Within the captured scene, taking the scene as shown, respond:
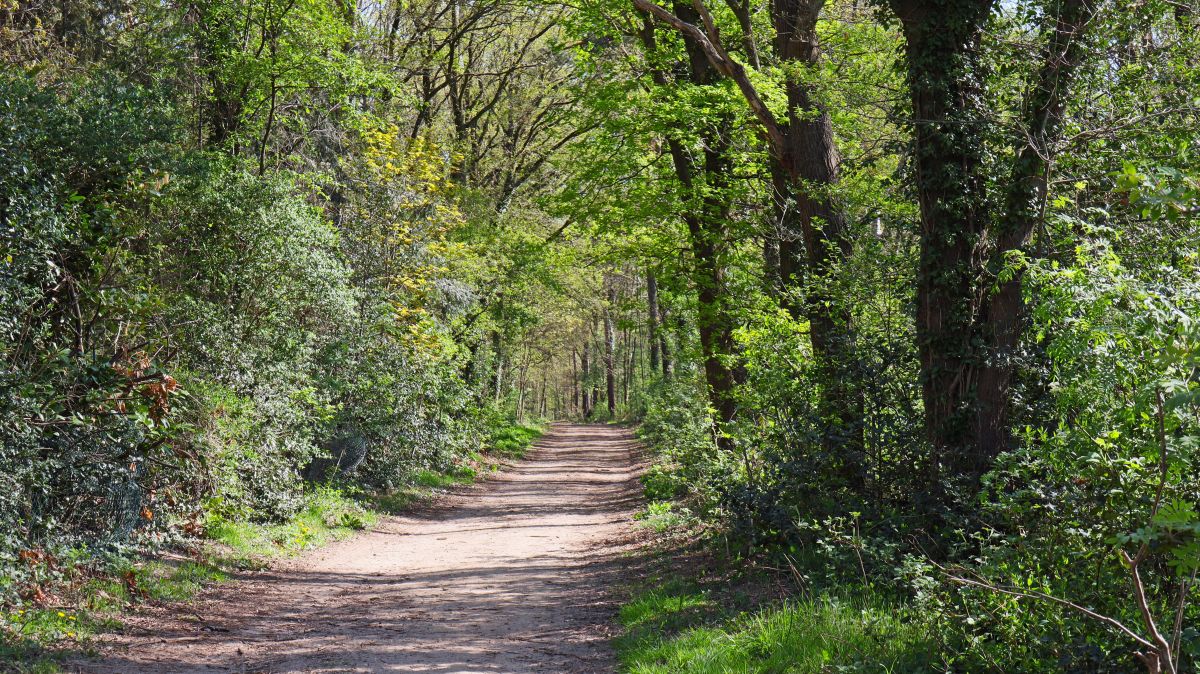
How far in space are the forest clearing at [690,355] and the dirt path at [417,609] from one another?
0.22 ft

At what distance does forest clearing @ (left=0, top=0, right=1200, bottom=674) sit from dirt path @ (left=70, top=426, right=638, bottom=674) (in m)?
0.07

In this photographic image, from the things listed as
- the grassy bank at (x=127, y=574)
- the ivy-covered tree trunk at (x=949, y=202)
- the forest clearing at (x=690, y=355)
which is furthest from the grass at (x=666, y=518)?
the ivy-covered tree trunk at (x=949, y=202)

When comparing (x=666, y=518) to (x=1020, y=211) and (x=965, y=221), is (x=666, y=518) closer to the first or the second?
(x=965, y=221)

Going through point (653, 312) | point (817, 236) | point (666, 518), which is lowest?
point (666, 518)

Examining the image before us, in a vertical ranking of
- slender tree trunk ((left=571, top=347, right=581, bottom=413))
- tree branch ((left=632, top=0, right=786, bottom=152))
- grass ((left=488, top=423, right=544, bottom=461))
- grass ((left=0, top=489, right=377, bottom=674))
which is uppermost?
tree branch ((left=632, top=0, right=786, bottom=152))

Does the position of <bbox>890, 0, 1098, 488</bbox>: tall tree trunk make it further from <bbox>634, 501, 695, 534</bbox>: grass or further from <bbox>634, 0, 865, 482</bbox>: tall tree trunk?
<bbox>634, 501, 695, 534</bbox>: grass

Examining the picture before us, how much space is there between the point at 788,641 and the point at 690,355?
10048 millimetres

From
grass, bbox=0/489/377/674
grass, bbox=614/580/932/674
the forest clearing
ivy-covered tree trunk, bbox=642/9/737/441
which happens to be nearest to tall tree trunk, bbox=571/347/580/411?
ivy-covered tree trunk, bbox=642/9/737/441

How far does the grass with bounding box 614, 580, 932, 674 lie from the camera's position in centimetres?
564

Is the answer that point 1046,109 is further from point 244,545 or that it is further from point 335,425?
point 335,425

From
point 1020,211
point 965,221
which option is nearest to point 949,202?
point 965,221

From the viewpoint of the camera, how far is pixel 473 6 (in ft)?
75.1

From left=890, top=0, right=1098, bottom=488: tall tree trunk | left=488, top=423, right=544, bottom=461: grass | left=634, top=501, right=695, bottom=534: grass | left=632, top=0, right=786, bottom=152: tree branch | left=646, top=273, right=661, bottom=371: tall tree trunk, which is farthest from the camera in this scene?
left=488, top=423, right=544, bottom=461: grass

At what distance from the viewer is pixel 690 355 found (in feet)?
52.9
